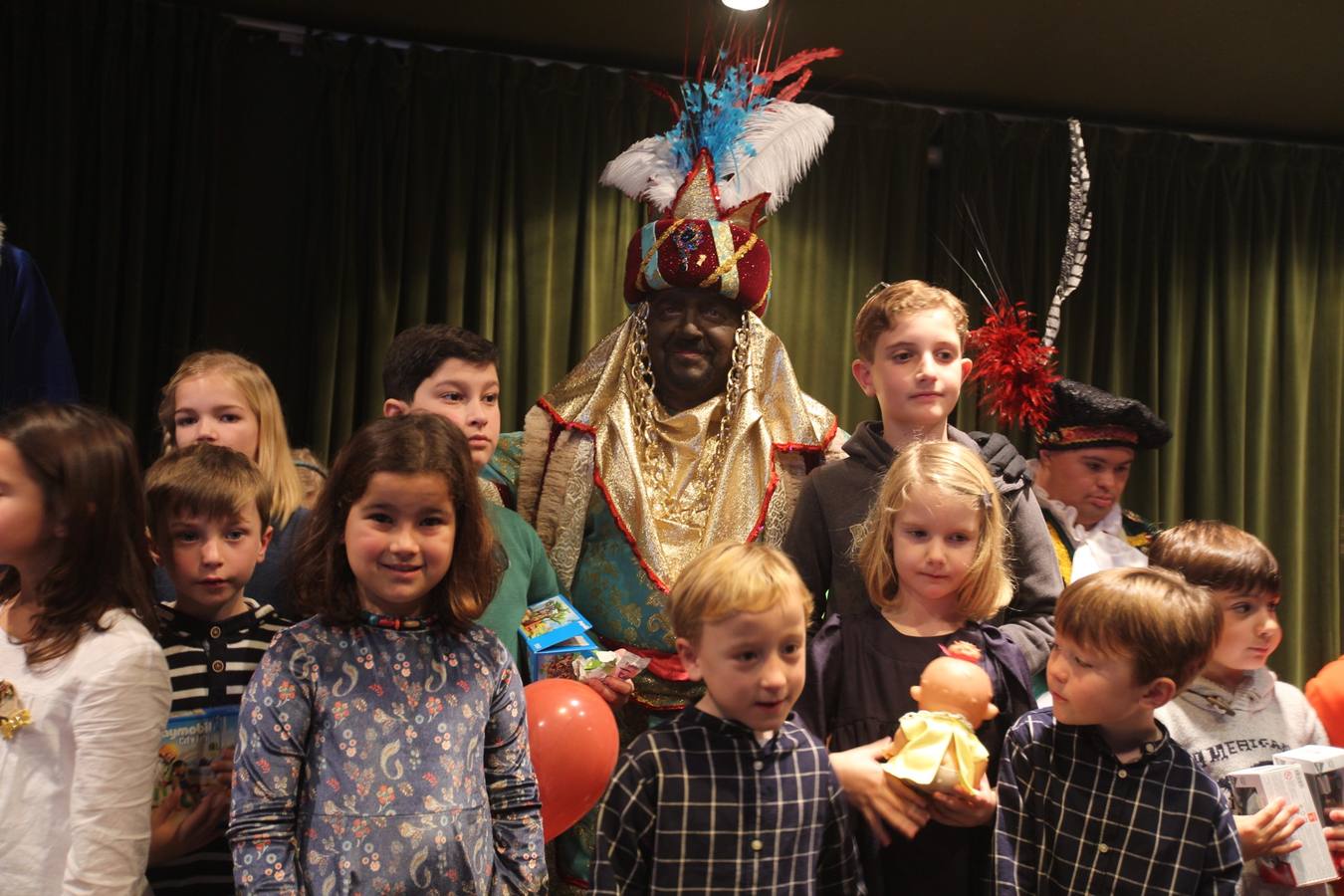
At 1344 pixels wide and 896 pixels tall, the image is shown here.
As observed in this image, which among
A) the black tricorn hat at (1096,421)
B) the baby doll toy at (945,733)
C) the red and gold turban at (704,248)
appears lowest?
the baby doll toy at (945,733)

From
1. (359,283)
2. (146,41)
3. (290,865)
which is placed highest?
(146,41)

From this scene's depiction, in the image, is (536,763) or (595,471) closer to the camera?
(536,763)

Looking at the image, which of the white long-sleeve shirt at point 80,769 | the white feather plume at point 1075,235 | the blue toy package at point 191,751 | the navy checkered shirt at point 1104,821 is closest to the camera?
the white long-sleeve shirt at point 80,769

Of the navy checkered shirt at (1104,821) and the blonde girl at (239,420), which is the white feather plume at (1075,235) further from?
the blonde girl at (239,420)

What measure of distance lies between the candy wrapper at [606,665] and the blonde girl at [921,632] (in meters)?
0.56

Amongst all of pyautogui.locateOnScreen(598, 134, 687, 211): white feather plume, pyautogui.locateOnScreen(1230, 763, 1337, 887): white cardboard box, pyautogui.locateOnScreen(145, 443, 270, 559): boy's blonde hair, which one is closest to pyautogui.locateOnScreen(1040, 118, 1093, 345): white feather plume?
pyautogui.locateOnScreen(598, 134, 687, 211): white feather plume

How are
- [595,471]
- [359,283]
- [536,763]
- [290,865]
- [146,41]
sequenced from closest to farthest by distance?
[290,865] < [536,763] < [595,471] < [146,41] < [359,283]

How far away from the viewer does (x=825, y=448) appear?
122 inches

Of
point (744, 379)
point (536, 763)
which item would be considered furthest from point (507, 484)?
point (536, 763)

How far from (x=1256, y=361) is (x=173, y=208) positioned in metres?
3.87

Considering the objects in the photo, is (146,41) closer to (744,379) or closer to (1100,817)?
(744,379)

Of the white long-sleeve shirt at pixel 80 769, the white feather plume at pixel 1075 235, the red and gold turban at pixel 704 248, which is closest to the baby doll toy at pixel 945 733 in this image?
the white long-sleeve shirt at pixel 80 769

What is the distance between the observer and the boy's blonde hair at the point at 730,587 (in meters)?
1.86

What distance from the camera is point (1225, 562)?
8.43ft
